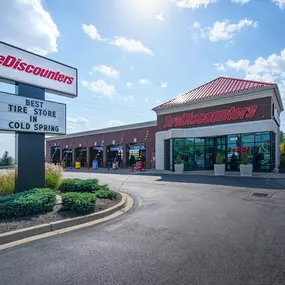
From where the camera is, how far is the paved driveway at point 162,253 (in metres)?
3.53

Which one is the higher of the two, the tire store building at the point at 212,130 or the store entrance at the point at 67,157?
the tire store building at the point at 212,130

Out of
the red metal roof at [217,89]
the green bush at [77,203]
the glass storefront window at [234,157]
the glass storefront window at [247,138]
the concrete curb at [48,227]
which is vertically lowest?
the concrete curb at [48,227]

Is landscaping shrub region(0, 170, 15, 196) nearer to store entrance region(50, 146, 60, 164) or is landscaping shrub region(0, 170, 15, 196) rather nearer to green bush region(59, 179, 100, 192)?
green bush region(59, 179, 100, 192)

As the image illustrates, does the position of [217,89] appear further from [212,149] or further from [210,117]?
[212,149]

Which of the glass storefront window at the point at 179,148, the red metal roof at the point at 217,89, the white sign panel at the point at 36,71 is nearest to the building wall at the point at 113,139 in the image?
the glass storefront window at the point at 179,148

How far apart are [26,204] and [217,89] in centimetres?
2226

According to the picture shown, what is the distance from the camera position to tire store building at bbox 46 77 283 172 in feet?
66.7

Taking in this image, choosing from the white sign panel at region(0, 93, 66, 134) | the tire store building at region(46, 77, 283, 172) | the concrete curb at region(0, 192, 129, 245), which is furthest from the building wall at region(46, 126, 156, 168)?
the concrete curb at region(0, 192, 129, 245)

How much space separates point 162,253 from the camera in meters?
4.34

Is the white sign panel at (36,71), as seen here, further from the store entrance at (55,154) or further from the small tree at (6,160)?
the store entrance at (55,154)

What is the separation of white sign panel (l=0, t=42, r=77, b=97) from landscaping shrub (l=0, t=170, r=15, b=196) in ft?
12.4

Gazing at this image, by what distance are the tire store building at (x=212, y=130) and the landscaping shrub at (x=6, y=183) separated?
1744 cm

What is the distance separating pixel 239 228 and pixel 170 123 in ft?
68.9

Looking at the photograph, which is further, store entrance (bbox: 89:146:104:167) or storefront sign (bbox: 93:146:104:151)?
store entrance (bbox: 89:146:104:167)
